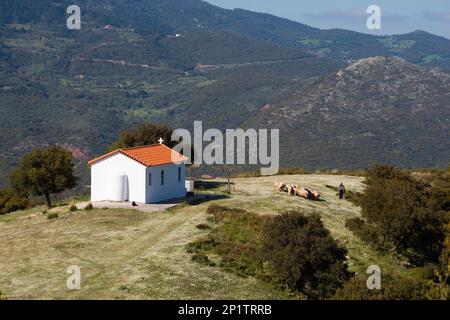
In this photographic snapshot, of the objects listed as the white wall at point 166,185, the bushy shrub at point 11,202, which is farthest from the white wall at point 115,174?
the bushy shrub at point 11,202

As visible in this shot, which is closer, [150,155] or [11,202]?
[150,155]

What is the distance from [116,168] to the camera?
55.2 m

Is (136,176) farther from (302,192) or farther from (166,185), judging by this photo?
(302,192)

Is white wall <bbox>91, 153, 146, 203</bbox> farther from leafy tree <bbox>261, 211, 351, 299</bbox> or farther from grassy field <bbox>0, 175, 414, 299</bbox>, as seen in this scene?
leafy tree <bbox>261, 211, 351, 299</bbox>

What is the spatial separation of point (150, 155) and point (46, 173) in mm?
11357

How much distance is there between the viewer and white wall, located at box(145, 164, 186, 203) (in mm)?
54438

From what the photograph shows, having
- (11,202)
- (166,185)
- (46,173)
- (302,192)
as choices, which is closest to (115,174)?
(166,185)

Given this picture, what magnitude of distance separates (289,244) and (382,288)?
5.88 metres

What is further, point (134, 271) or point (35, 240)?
point (35, 240)

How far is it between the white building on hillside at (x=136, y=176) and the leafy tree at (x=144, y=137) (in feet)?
33.6

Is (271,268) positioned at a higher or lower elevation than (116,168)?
lower

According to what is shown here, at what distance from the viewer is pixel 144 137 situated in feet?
222
